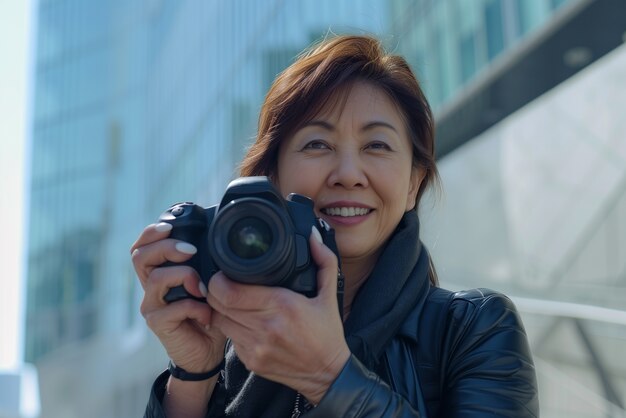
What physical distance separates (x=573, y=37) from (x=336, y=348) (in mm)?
7284

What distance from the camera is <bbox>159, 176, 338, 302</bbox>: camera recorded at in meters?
1.36

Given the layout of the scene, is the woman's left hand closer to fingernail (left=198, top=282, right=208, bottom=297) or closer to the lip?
fingernail (left=198, top=282, right=208, bottom=297)

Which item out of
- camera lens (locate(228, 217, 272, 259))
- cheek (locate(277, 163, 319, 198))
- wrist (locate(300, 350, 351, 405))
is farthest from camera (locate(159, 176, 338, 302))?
cheek (locate(277, 163, 319, 198))

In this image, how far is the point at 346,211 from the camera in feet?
5.53

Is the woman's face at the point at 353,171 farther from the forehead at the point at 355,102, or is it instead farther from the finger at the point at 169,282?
the finger at the point at 169,282

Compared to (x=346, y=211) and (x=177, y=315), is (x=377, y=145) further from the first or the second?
(x=177, y=315)

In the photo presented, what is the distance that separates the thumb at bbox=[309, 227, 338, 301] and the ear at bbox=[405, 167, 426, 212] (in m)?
0.46

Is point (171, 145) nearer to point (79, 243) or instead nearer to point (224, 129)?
point (224, 129)

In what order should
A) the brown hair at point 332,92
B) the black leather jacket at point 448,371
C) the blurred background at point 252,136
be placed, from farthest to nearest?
the blurred background at point 252,136 → the brown hair at point 332,92 → the black leather jacket at point 448,371

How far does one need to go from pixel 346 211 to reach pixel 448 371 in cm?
36

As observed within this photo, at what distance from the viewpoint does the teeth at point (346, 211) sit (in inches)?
66.4

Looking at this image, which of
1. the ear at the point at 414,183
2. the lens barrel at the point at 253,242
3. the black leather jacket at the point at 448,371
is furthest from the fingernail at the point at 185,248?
the ear at the point at 414,183

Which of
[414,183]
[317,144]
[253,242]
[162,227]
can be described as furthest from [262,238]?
[414,183]

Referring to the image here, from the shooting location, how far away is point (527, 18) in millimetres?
8703
